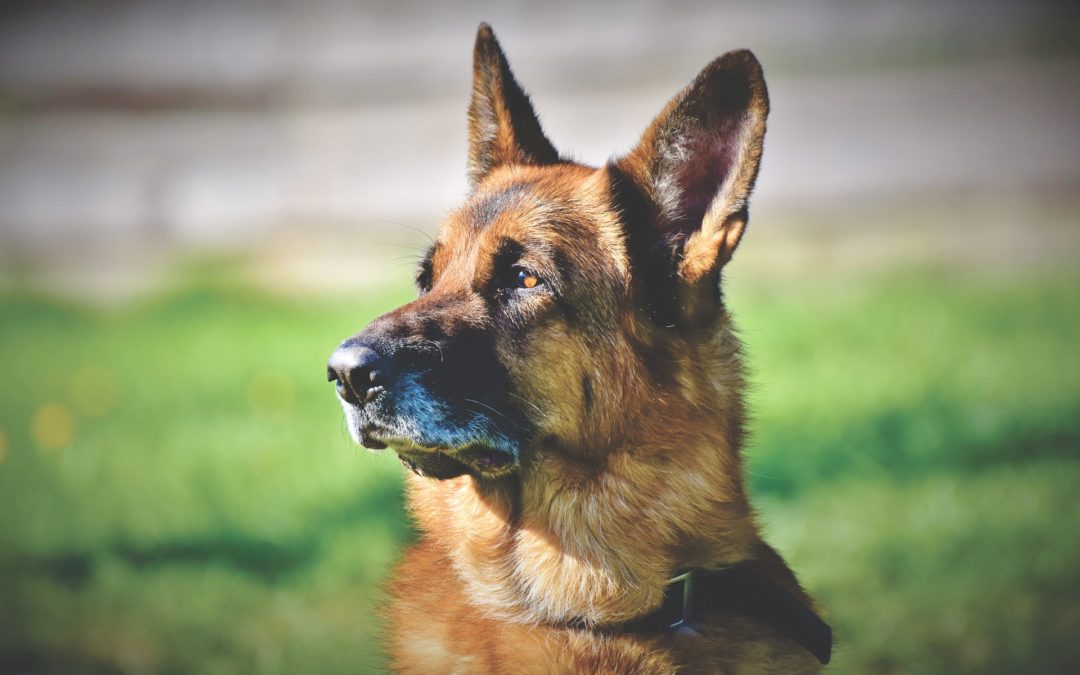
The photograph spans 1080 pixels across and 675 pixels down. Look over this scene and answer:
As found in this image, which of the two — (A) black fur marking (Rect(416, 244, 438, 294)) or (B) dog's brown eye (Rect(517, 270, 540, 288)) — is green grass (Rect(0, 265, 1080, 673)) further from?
(A) black fur marking (Rect(416, 244, 438, 294))

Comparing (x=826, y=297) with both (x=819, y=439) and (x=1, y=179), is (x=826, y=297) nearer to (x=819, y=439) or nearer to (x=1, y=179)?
(x=819, y=439)

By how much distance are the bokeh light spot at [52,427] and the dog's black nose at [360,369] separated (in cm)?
440

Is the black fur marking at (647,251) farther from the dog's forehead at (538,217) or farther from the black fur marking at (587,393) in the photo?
the black fur marking at (587,393)

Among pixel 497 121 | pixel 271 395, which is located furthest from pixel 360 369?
pixel 271 395

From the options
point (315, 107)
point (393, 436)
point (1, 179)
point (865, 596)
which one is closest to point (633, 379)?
point (393, 436)

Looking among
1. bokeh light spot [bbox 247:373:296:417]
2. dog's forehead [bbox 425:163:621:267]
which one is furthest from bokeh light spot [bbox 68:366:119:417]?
dog's forehead [bbox 425:163:621:267]

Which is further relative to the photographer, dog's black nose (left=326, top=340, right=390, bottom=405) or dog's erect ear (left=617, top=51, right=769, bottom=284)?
dog's erect ear (left=617, top=51, right=769, bottom=284)

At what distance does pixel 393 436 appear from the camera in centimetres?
273

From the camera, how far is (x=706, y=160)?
2.97 m

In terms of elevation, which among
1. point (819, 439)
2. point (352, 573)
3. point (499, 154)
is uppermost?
point (499, 154)

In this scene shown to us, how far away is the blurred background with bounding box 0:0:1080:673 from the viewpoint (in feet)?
15.1

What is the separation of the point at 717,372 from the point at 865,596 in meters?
2.09

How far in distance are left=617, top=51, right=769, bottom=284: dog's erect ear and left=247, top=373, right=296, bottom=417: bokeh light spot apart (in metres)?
4.35

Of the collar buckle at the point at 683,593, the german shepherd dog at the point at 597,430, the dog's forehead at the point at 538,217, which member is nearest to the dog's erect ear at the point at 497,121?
the dog's forehead at the point at 538,217
